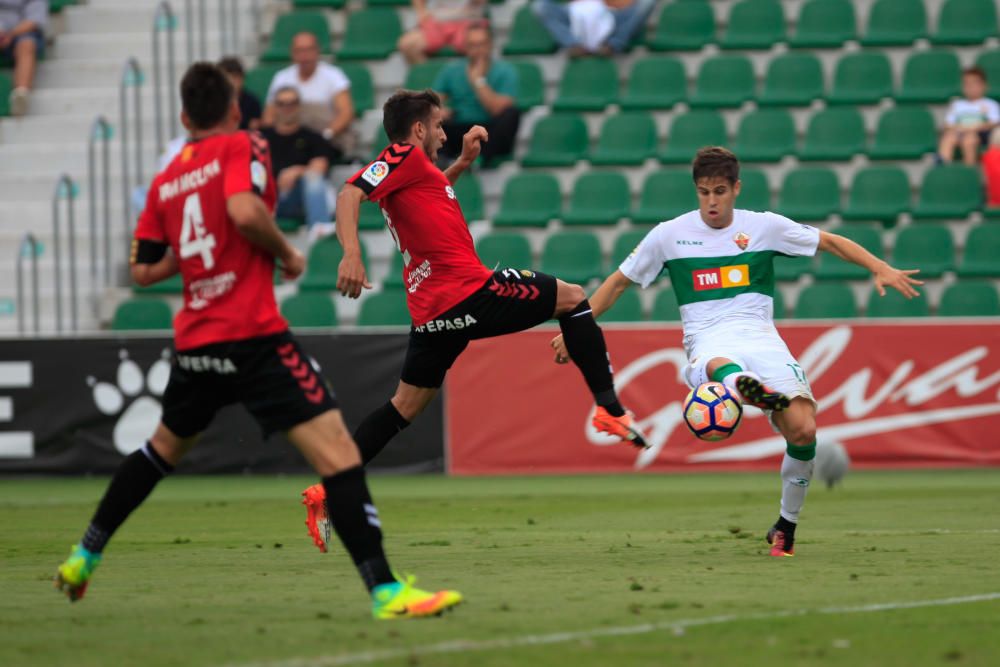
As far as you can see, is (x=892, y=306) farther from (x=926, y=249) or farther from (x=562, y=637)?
(x=562, y=637)

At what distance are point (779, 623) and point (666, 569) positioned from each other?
5.97 ft

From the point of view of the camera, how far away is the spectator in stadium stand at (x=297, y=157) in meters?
17.5

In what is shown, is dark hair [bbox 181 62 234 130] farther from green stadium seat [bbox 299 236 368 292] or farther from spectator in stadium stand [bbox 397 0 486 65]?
spectator in stadium stand [bbox 397 0 486 65]

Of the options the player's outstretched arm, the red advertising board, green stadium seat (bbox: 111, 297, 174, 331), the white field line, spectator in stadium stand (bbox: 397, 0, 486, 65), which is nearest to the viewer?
the white field line

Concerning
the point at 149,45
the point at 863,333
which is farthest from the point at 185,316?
the point at 149,45

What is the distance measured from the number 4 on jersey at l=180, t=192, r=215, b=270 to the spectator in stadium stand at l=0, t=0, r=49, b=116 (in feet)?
50.0

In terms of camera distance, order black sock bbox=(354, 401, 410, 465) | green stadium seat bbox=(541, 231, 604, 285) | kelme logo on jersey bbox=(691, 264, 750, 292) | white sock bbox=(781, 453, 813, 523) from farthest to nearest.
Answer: green stadium seat bbox=(541, 231, 604, 285)
black sock bbox=(354, 401, 410, 465)
kelme logo on jersey bbox=(691, 264, 750, 292)
white sock bbox=(781, 453, 813, 523)

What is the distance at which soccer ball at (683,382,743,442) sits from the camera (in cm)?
783

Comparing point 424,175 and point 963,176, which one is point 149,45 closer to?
point 963,176

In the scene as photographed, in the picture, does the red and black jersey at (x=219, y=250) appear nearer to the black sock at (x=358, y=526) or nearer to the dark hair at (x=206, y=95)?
the dark hair at (x=206, y=95)

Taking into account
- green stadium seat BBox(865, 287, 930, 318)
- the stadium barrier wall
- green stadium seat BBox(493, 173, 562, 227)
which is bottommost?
the stadium barrier wall

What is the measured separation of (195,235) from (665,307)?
10961 mm

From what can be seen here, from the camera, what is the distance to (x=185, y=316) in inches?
237

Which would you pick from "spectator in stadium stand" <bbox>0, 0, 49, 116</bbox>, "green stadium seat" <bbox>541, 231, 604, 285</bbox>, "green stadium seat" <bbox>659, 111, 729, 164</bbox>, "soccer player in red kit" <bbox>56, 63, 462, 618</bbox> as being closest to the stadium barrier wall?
"green stadium seat" <bbox>541, 231, 604, 285</bbox>
